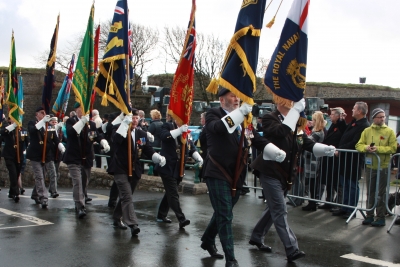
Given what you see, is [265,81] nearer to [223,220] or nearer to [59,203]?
[223,220]

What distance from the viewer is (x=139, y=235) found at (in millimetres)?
7598

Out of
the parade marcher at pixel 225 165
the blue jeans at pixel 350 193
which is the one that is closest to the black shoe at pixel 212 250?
the parade marcher at pixel 225 165

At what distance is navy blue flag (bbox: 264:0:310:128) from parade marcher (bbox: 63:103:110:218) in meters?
4.05

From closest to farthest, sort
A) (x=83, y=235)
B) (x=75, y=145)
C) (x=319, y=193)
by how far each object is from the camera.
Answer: (x=83, y=235)
(x=75, y=145)
(x=319, y=193)

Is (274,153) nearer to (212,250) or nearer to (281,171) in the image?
(281,171)

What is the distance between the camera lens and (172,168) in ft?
27.1

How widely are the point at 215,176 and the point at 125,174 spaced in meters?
2.40

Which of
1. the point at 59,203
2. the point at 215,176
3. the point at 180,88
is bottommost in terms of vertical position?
the point at 59,203

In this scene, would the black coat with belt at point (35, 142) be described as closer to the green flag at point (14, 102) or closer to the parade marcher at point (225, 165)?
the green flag at point (14, 102)

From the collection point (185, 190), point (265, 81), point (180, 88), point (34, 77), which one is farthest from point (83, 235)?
point (34, 77)

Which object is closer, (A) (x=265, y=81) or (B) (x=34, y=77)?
(A) (x=265, y=81)

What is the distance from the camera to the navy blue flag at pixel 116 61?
8141 mm

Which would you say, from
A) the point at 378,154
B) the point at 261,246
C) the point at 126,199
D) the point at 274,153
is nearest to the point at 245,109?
the point at 274,153

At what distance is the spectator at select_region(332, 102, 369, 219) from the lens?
9461mm
